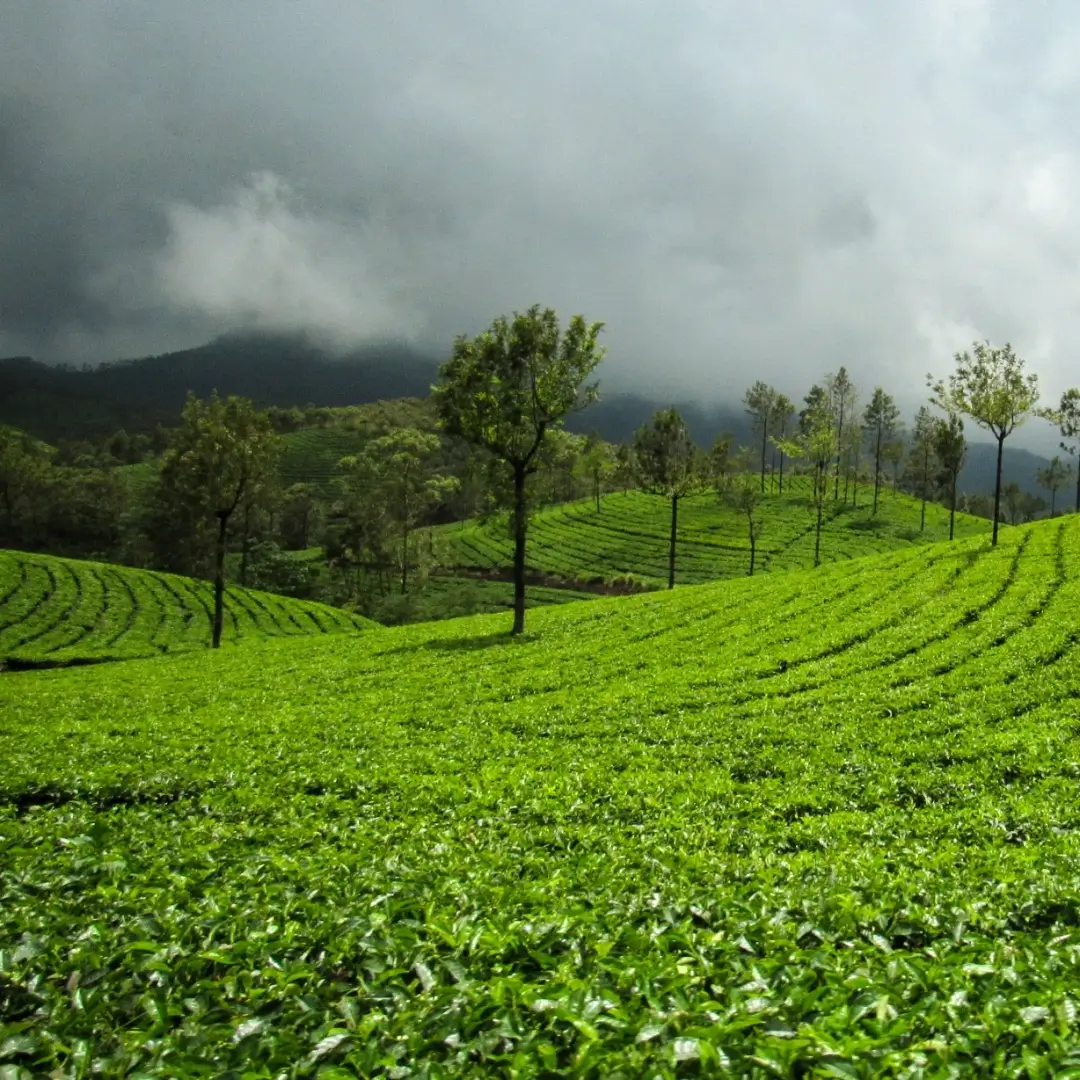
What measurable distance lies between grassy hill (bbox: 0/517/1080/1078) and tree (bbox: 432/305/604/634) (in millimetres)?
12085

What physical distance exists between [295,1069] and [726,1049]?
10.8 feet

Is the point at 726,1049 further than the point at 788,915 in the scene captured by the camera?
No

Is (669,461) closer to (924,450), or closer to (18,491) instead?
(924,450)

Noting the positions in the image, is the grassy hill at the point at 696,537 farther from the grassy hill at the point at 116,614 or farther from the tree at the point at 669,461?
the grassy hill at the point at 116,614

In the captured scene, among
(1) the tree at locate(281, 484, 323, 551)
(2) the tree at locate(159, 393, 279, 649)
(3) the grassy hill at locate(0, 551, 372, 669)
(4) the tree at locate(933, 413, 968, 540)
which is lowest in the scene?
(3) the grassy hill at locate(0, 551, 372, 669)

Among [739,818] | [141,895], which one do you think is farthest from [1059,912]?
[141,895]

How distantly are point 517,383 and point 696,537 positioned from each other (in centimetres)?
8042

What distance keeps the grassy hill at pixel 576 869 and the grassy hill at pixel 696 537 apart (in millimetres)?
67712

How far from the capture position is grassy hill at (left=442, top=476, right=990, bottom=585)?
9500 centimetres

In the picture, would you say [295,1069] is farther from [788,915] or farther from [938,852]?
[938,852]

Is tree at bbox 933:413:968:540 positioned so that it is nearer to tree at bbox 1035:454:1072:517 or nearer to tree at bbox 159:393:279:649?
tree at bbox 1035:454:1072:517

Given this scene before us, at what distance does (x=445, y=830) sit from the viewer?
38.7 feet

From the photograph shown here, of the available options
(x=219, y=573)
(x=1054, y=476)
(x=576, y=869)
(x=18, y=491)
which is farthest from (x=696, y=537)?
(x=18, y=491)

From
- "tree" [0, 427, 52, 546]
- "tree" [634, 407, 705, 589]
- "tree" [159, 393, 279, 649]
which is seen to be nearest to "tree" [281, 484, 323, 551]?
"tree" [0, 427, 52, 546]
